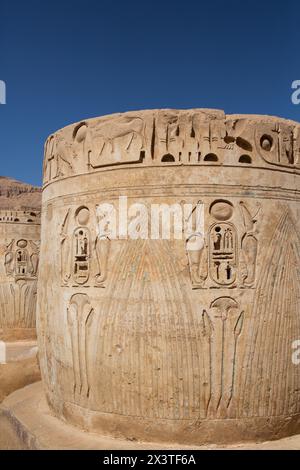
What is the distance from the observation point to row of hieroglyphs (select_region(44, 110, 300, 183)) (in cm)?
499

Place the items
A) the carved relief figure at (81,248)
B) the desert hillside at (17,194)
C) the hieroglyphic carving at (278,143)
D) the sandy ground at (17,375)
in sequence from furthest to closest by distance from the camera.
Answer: the desert hillside at (17,194)
the sandy ground at (17,375)
the carved relief figure at (81,248)
the hieroglyphic carving at (278,143)

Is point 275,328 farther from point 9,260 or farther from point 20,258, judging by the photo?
point 9,260

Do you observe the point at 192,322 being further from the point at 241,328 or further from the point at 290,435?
the point at 290,435

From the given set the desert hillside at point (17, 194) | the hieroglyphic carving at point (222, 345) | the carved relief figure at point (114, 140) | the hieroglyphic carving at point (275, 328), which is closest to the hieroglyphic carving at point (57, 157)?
the carved relief figure at point (114, 140)

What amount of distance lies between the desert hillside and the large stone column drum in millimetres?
32579

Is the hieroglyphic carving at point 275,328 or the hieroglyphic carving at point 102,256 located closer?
the hieroglyphic carving at point 275,328

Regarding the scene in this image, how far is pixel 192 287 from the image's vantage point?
4816 millimetres

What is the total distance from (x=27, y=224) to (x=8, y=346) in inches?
123

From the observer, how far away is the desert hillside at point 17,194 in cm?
3761

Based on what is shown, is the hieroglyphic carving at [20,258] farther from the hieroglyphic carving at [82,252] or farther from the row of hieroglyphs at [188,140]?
the row of hieroglyphs at [188,140]

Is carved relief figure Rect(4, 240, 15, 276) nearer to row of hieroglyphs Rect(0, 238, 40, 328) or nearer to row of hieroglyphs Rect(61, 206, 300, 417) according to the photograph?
row of hieroglyphs Rect(0, 238, 40, 328)

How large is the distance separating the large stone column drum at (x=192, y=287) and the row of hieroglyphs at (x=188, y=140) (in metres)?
0.01

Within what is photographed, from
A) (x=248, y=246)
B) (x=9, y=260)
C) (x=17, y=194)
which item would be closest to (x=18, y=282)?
(x=9, y=260)

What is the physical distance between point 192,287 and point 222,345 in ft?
2.14
